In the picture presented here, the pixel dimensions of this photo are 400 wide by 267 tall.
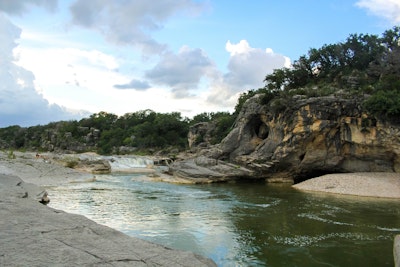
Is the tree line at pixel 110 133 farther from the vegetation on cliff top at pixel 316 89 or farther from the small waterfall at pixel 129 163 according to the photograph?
the small waterfall at pixel 129 163

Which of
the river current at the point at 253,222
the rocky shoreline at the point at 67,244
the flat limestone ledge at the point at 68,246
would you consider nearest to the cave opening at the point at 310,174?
the river current at the point at 253,222

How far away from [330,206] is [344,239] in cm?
783

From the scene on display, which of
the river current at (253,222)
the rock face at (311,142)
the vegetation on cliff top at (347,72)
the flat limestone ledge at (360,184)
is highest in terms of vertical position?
the vegetation on cliff top at (347,72)

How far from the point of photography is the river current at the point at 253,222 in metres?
12.0

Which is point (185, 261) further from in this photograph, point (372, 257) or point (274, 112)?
point (274, 112)

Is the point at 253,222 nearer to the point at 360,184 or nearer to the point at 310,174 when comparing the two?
the point at 360,184

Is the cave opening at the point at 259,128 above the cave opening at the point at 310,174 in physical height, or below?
above

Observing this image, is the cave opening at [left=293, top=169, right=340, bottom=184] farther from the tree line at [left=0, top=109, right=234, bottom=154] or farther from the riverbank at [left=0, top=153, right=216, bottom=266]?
the tree line at [left=0, top=109, right=234, bottom=154]

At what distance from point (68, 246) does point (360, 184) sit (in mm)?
25934

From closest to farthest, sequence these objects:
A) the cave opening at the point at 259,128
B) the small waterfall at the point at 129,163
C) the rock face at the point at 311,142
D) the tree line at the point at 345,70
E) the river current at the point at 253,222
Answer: the river current at the point at 253,222 < the rock face at the point at 311,142 < the tree line at the point at 345,70 < the cave opening at the point at 259,128 < the small waterfall at the point at 129,163

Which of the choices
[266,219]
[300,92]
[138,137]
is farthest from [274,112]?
[138,137]

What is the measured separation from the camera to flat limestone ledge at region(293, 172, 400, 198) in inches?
1033

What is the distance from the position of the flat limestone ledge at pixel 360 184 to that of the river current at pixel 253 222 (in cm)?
199

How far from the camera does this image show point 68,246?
270 inches
